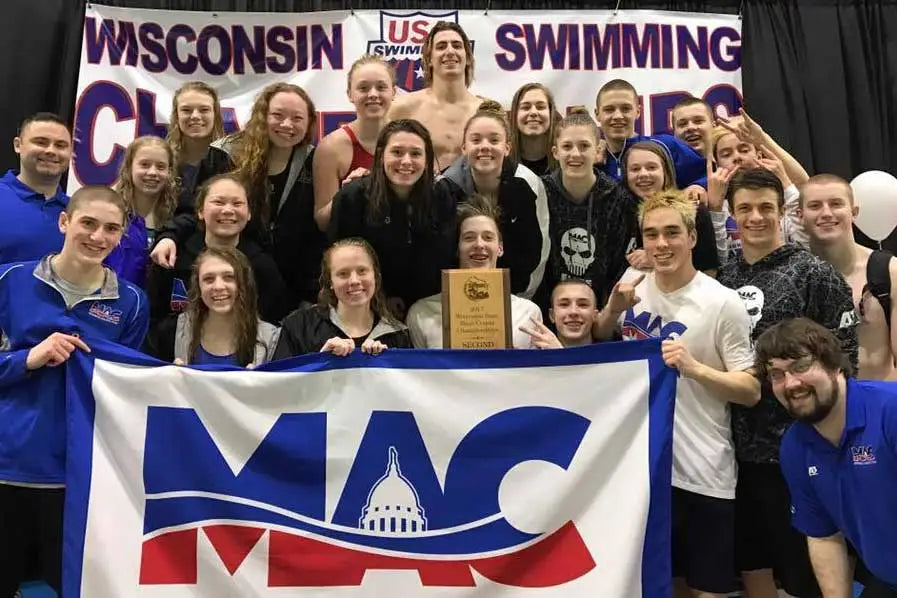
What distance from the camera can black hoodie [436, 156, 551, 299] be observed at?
3.22 meters

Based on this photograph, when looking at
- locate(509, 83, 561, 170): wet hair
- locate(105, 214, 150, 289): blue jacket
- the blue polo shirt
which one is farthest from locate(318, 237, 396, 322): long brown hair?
the blue polo shirt

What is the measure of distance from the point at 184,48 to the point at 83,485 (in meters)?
3.29

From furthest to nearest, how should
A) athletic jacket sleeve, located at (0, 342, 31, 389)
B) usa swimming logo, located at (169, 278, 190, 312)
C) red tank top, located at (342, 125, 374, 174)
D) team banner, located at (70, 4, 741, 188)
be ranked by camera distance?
team banner, located at (70, 4, 741, 188), red tank top, located at (342, 125, 374, 174), usa swimming logo, located at (169, 278, 190, 312), athletic jacket sleeve, located at (0, 342, 31, 389)

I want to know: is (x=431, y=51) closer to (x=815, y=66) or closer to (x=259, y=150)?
(x=259, y=150)

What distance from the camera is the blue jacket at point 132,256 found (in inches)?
121

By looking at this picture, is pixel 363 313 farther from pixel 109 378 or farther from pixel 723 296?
pixel 723 296

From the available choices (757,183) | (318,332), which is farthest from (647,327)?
(318,332)

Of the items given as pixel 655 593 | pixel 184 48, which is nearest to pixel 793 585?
pixel 655 593

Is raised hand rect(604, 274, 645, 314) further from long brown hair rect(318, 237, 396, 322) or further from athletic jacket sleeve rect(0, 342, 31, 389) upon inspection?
athletic jacket sleeve rect(0, 342, 31, 389)

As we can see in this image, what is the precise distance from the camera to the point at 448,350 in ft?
8.61

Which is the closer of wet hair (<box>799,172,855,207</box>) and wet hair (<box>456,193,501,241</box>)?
wet hair (<box>456,193,501,241</box>)

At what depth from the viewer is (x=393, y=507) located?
256 cm

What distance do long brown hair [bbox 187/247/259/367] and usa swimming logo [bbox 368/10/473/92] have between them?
2535 millimetres

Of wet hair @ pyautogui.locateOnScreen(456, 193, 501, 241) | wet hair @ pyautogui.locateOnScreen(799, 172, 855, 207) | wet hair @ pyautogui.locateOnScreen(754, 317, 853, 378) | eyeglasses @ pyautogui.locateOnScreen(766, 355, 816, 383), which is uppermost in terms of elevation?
wet hair @ pyautogui.locateOnScreen(799, 172, 855, 207)
